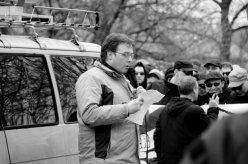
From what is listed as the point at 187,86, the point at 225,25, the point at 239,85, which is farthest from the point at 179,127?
the point at 225,25

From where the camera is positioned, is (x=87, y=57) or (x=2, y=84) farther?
(x=87, y=57)

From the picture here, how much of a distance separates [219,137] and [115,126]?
9.99ft

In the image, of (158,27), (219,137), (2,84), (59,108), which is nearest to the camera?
(219,137)

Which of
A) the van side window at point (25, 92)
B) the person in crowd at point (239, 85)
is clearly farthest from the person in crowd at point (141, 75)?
the van side window at point (25, 92)

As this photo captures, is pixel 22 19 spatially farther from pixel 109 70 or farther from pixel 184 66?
pixel 184 66

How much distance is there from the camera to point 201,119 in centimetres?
500

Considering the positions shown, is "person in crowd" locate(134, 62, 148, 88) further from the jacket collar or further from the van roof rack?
the jacket collar

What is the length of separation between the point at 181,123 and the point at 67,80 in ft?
4.77

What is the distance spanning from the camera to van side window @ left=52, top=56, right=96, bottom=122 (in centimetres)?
588

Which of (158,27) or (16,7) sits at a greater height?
(16,7)

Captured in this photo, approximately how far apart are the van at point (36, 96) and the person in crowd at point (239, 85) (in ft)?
7.08

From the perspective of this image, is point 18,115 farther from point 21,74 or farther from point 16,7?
point 16,7

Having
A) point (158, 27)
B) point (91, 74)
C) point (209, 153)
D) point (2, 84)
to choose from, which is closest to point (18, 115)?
point (2, 84)

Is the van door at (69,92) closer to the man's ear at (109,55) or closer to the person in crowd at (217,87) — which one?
the man's ear at (109,55)
